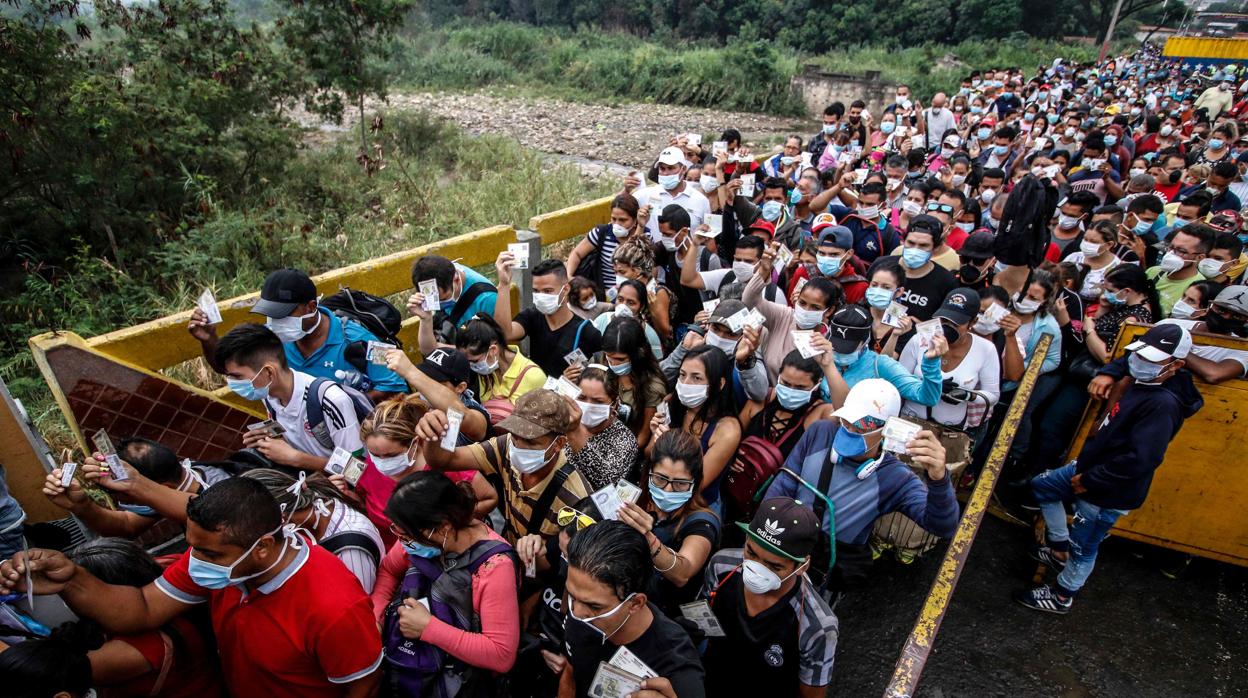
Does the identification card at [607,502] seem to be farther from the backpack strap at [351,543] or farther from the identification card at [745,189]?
the identification card at [745,189]

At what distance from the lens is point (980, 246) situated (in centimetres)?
554

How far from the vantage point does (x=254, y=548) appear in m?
2.10

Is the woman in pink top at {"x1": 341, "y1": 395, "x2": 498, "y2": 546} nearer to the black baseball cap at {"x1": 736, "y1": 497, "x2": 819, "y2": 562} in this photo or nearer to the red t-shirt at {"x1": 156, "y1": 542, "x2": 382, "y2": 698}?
the red t-shirt at {"x1": 156, "y1": 542, "x2": 382, "y2": 698}

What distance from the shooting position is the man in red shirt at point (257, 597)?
6.89ft

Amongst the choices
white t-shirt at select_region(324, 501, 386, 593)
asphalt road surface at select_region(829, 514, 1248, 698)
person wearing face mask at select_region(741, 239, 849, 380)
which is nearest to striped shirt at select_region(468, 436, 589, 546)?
white t-shirt at select_region(324, 501, 386, 593)

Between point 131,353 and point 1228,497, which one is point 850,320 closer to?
point 1228,497

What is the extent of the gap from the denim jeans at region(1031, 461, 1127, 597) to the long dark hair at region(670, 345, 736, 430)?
7.47 ft

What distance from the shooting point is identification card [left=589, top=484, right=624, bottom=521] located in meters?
2.48

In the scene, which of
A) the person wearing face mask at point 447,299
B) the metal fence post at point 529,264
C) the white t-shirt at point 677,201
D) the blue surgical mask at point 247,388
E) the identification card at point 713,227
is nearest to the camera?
the blue surgical mask at point 247,388

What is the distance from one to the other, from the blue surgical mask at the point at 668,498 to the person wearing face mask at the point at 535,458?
32 centimetres

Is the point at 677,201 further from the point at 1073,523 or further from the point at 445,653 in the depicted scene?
the point at 445,653

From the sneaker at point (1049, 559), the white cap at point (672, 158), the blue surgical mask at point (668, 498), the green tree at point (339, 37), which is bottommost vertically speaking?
the sneaker at point (1049, 559)

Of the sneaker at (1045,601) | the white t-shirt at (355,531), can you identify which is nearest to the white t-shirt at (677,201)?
the sneaker at (1045,601)

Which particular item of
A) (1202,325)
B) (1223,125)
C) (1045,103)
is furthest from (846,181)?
(1045,103)
